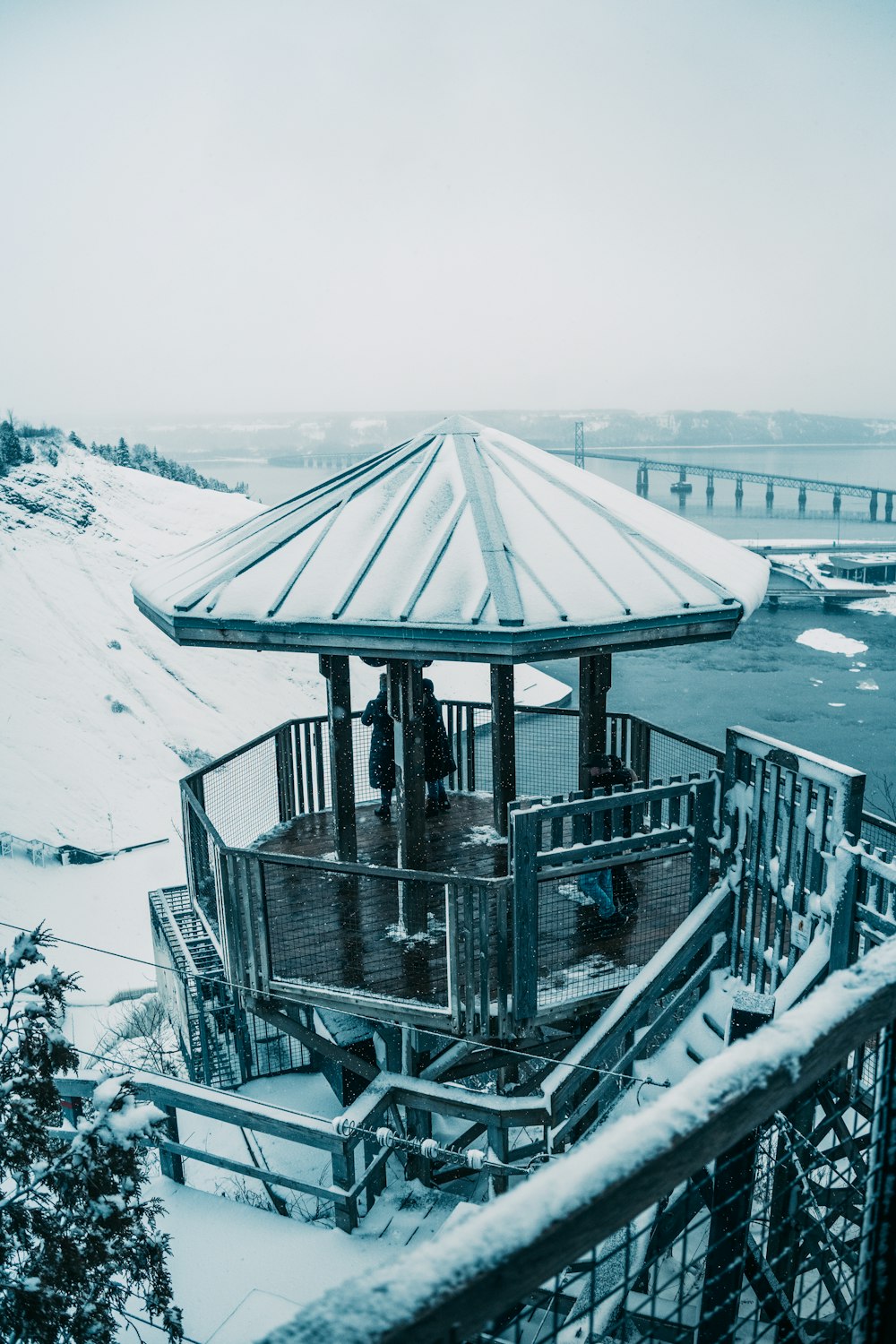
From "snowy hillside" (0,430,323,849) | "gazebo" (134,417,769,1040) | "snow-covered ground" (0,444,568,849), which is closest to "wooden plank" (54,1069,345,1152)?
"gazebo" (134,417,769,1040)

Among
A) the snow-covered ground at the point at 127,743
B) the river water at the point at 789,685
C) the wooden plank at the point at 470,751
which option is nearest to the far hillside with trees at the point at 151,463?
the snow-covered ground at the point at 127,743

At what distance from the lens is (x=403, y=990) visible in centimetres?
670

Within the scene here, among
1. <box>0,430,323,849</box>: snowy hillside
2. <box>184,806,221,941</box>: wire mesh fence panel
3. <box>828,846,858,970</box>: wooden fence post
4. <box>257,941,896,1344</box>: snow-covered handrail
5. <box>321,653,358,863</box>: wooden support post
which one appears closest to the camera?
<box>257,941,896,1344</box>: snow-covered handrail

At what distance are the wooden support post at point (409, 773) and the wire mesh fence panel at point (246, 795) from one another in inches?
79.4

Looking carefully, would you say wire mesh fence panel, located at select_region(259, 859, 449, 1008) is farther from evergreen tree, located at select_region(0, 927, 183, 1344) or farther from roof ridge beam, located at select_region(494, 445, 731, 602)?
roof ridge beam, located at select_region(494, 445, 731, 602)

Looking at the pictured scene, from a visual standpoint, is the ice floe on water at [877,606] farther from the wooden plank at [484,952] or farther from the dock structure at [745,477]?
the wooden plank at [484,952]

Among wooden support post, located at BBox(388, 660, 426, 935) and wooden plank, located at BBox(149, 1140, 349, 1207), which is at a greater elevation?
wooden support post, located at BBox(388, 660, 426, 935)

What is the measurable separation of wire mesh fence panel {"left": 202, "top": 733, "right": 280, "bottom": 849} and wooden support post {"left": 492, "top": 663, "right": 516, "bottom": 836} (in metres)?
2.29

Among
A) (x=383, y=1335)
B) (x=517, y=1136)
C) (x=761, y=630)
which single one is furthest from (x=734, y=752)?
(x=761, y=630)

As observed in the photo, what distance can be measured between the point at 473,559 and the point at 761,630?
58805 mm

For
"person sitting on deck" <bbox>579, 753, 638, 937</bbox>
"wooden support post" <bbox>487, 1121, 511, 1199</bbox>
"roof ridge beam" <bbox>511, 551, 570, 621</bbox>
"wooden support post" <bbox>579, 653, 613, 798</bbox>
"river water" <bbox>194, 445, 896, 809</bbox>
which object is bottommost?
"river water" <bbox>194, 445, 896, 809</bbox>

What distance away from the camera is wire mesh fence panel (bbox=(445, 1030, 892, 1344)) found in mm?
1840

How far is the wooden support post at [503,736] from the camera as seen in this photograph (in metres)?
8.84

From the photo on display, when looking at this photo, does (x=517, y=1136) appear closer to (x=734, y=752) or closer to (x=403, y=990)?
(x=403, y=990)
